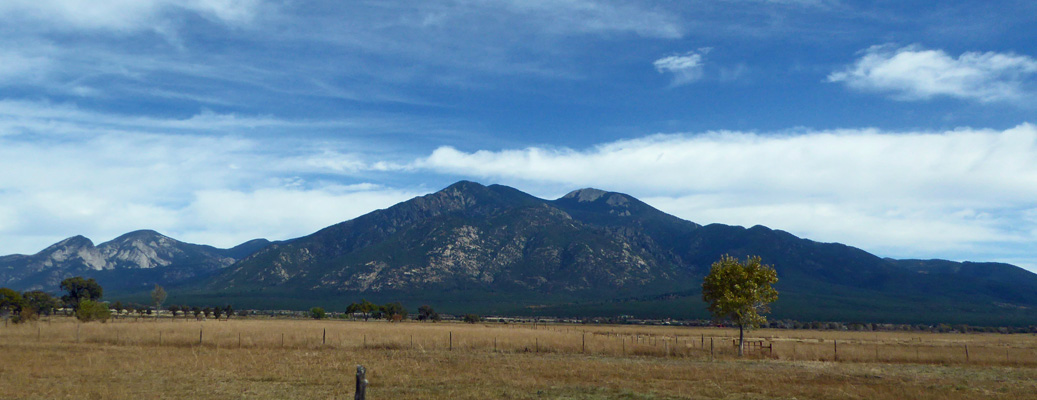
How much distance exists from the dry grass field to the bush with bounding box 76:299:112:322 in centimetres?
2823

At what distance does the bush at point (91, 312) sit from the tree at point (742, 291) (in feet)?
244

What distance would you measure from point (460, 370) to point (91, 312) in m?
68.9

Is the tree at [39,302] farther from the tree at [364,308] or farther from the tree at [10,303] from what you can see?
the tree at [364,308]

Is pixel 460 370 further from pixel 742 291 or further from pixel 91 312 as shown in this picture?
pixel 91 312

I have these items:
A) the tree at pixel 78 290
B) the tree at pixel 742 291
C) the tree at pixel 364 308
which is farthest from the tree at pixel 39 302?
the tree at pixel 742 291

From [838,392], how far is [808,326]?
148676 mm

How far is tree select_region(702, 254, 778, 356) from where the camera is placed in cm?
5119

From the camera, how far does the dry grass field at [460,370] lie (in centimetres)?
2628

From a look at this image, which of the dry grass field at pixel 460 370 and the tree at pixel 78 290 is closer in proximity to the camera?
the dry grass field at pixel 460 370

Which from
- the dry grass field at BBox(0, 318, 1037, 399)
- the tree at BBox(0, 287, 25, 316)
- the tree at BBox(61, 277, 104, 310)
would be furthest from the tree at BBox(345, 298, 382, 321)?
the dry grass field at BBox(0, 318, 1037, 399)

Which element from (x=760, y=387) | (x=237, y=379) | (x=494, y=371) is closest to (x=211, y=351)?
(x=237, y=379)

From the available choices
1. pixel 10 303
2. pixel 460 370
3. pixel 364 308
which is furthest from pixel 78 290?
pixel 460 370

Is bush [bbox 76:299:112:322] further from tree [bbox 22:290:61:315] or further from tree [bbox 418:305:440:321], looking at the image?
tree [bbox 418:305:440:321]

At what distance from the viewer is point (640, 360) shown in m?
43.2
